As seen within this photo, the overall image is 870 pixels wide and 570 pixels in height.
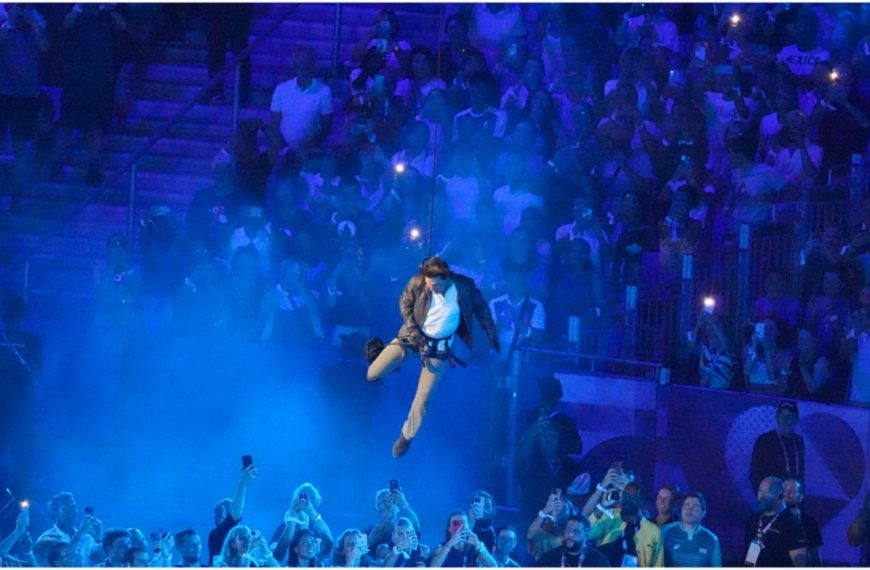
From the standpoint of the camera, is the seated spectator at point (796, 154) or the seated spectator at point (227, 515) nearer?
the seated spectator at point (227, 515)

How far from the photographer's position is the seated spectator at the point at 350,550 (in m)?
10.9

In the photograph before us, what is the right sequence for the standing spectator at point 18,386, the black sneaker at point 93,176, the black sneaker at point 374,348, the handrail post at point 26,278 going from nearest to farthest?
the black sneaker at point 374,348 < the standing spectator at point 18,386 < the handrail post at point 26,278 < the black sneaker at point 93,176

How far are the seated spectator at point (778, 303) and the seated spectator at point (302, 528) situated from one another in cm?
376

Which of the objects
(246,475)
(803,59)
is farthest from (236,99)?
(803,59)

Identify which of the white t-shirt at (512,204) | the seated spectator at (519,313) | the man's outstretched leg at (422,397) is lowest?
the man's outstretched leg at (422,397)

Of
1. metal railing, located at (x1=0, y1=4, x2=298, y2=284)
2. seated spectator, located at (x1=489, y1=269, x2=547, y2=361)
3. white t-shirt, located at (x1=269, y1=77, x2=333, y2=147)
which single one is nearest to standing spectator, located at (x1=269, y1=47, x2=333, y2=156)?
white t-shirt, located at (x1=269, y1=77, x2=333, y2=147)

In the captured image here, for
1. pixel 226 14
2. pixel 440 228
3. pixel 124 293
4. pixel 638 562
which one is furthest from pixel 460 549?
pixel 226 14

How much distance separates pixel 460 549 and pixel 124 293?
3.88 meters

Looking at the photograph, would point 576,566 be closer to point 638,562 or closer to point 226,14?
point 638,562

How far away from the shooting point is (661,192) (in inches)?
508

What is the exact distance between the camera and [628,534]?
11.3 m

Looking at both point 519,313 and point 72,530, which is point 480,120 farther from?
point 72,530

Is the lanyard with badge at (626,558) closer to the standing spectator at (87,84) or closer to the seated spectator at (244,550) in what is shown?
the seated spectator at (244,550)

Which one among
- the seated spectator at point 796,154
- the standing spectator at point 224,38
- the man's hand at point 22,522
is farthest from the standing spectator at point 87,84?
the seated spectator at point 796,154
